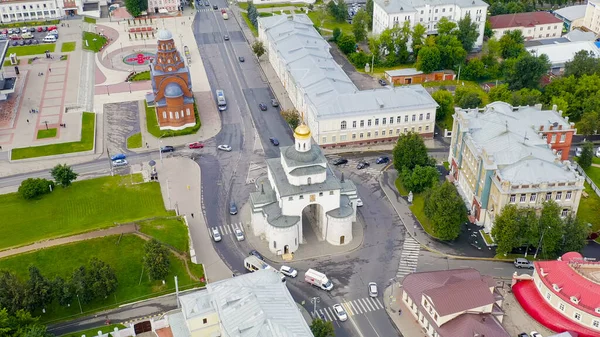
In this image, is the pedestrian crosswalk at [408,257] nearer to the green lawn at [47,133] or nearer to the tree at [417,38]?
the tree at [417,38]

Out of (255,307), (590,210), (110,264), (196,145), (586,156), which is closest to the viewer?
(255,307)

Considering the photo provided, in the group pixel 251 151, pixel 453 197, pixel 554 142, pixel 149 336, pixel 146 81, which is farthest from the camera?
pixel 146 81

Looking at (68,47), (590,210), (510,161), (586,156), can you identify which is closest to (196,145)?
(510,161)

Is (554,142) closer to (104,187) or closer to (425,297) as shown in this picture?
(425,297)

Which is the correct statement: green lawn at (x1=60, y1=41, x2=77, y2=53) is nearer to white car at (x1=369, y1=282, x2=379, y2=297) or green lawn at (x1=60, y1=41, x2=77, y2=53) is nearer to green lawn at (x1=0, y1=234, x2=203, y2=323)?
green lawn at (x1=0, y1=234, x2=203, y2=323)

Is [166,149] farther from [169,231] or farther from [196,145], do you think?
[169,231]

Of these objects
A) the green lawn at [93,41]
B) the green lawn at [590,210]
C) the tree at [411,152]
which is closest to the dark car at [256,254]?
the tree at [411,152]

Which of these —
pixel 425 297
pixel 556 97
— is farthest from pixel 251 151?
pixel 556 97
